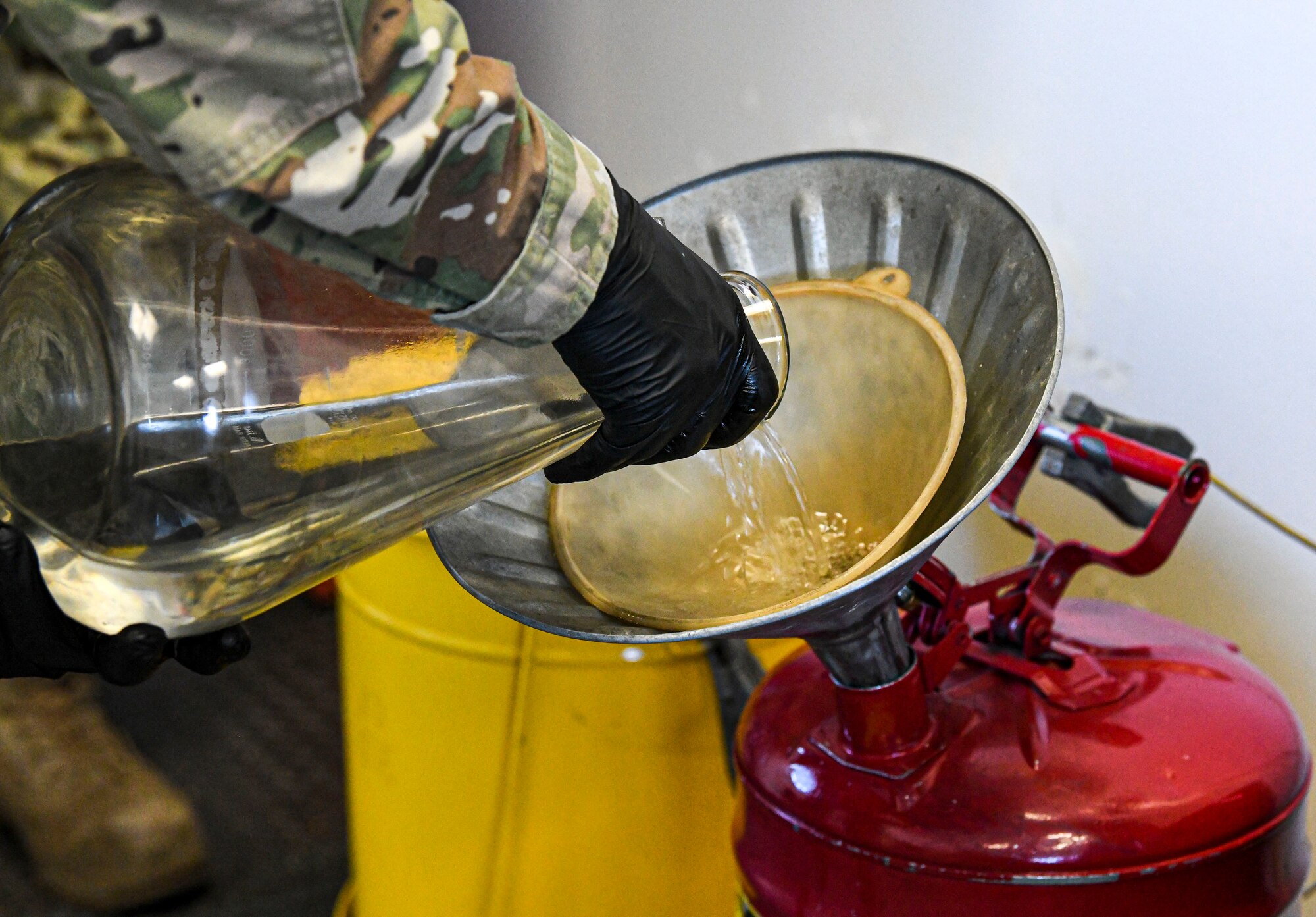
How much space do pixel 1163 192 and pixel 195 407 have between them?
85cm

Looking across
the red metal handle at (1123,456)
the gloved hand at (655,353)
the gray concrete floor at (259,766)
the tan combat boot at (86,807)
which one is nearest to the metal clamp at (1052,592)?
the red metal handle at (1123,456)

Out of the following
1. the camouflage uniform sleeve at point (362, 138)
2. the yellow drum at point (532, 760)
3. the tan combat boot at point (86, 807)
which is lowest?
the tan combat boot at point (86, 807)

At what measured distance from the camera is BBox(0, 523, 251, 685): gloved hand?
606 mm

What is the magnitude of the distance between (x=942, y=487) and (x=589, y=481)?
23cm

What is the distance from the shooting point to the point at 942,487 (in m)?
0.65

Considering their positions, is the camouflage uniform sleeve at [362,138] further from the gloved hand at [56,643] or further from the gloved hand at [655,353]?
the gloved hand at [56,643]

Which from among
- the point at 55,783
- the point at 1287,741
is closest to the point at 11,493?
the point at 1287,741

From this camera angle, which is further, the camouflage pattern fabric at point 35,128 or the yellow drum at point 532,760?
the camouflage pattern fabric at point 35,128

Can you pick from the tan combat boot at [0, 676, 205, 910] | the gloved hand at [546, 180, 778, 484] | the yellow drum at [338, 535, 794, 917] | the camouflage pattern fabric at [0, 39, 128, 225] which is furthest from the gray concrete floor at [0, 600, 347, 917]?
the gloved hand at [546, 180, 778, 484]

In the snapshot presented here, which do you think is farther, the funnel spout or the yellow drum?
the yellow drum

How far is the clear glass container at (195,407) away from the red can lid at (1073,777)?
34 cm

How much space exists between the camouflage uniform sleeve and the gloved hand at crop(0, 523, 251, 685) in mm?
268

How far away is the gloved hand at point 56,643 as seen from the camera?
1.99 ft

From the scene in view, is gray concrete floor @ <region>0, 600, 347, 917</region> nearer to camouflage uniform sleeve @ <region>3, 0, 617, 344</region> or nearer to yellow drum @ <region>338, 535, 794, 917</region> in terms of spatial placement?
yellow drum @ <region>338, 535, 794, 917</region>
